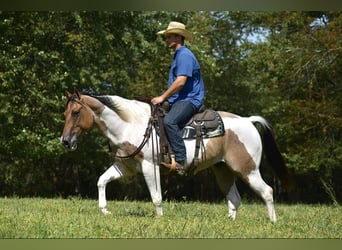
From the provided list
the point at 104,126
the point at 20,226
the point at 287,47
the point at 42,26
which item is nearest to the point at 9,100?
the point at 42,26

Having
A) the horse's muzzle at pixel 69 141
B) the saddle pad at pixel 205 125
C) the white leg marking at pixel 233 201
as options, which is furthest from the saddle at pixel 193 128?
the horse's muzzle at pixel 69 141

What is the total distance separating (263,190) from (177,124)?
131cm

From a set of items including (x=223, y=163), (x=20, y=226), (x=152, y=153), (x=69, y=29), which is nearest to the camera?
(x=20, y=226)

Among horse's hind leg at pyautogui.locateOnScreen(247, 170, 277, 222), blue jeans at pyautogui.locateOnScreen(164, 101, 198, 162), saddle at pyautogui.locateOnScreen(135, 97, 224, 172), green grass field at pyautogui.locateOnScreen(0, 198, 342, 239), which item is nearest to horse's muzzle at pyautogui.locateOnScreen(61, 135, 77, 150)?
green grass field at pyautogui.locateOnScreen(0, 198, 342, 239)

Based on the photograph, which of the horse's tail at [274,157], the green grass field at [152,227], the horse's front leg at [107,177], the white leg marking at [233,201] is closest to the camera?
the green grass field at [152,227]

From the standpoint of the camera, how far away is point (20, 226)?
5992mm

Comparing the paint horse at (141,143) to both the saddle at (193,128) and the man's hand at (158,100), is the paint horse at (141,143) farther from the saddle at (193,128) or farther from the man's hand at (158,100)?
the man's hand at (158,100)

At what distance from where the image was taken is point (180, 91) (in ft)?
24.1

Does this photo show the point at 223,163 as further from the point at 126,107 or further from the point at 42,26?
the point at 42,26

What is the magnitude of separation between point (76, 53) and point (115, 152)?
12220 mm

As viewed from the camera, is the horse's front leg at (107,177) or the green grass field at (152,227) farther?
the horse's front leg at (107,177)

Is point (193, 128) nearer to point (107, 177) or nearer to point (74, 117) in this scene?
point (107, 177)

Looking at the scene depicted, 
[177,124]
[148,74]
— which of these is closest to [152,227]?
[177,124]

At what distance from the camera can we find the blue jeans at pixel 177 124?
7.14m
